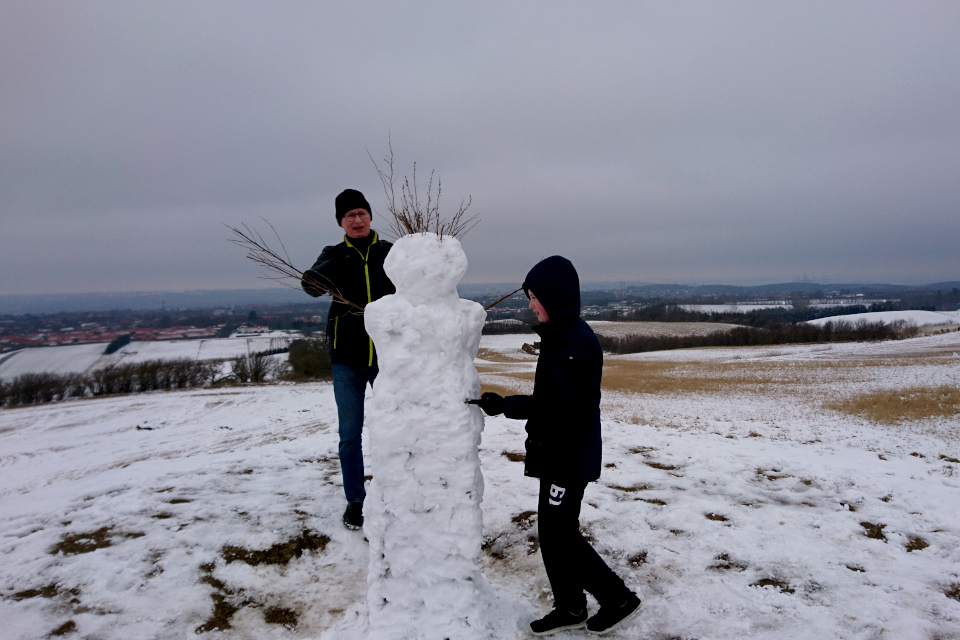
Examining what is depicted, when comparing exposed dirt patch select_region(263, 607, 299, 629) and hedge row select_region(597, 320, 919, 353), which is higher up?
exposed dirt patch select_region(263, 607, 299, 629)

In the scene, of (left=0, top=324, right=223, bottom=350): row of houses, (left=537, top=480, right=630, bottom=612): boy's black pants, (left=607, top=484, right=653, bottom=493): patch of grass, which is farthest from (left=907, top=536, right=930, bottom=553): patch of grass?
(left=0, top=324, right=223, bottom=350): row of houses

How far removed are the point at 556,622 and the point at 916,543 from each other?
3.51 meters

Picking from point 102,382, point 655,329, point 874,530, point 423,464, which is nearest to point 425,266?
point 423,464

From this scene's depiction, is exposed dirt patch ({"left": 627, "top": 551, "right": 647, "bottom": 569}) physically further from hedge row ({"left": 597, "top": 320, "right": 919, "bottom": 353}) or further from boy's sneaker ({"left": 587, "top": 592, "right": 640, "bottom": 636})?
hedge row ({"left": 597, "top": 320, "right": 919, "bottom": 353})

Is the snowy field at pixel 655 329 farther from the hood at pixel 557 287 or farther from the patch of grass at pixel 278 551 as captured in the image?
the hood at pixel 557 287

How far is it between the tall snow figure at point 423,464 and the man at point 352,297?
3.32 feet

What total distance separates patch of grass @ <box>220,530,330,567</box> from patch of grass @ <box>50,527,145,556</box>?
3.10 ft

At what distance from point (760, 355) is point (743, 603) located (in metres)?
36.3

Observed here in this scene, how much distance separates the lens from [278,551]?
3.77 metres

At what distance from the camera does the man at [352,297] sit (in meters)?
3.86

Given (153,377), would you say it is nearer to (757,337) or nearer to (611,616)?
(611,616)

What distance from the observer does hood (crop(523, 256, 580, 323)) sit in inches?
110

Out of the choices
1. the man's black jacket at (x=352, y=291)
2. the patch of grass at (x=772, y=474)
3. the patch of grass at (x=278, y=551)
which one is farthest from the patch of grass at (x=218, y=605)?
the patch of grass at (x=772, y=474)

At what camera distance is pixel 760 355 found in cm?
3397
